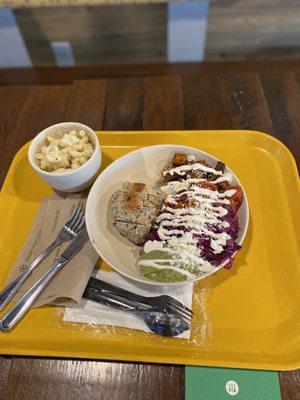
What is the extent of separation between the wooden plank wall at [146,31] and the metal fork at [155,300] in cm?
185

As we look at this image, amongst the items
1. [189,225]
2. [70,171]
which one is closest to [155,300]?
[189,225]

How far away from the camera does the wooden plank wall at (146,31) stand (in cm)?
215

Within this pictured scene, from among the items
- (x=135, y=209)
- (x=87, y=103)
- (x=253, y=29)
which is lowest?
(x=253, y=29)

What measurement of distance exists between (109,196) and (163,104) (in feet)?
1.66

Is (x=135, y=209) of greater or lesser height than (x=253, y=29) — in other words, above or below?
above

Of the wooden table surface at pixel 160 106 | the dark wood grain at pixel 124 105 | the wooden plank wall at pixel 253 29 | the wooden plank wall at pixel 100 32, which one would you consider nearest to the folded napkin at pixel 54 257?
the wooden table surface at pixel 160 106

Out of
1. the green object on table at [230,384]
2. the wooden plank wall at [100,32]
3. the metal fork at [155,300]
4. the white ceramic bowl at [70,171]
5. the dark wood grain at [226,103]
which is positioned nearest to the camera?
the green object on table at [230,384]

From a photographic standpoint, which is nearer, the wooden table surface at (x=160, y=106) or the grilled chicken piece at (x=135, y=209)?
the grilled chicken piece at (x=135, y=209)

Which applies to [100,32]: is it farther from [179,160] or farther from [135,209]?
[135,209]

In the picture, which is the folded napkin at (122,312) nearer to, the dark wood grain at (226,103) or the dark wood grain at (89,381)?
the dark wood grain at (89,381)

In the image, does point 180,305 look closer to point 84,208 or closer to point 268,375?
point 268,375

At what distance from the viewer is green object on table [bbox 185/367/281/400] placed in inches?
30.2

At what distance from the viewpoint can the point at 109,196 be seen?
1.05m

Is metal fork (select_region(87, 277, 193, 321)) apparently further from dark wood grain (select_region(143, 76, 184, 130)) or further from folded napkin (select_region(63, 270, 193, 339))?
dark wood grain (select_region(143, 76, 184, 130))
